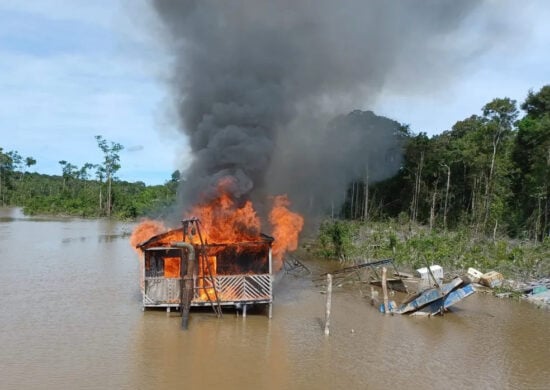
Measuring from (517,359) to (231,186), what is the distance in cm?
1210

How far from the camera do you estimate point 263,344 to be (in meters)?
17.3

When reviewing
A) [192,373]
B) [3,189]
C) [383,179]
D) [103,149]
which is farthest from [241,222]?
[3,189]

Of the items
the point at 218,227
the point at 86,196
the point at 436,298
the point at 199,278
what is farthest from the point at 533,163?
the point at 86,196

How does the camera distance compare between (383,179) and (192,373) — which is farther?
(383,179)

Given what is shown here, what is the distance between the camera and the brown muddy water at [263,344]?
46.9 feet

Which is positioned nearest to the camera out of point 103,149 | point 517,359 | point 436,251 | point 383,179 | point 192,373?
point 192,373

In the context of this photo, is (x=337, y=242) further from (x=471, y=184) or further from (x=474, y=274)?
(x=471, y=184)

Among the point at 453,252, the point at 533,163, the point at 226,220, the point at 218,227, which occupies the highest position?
the point at 533,163

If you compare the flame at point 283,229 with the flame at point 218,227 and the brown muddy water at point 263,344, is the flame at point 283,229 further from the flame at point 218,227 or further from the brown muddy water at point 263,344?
the brown muddy water at point 263,344

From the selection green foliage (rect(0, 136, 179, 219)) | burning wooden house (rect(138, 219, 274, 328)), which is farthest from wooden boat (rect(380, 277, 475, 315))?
green foliage (rect(0, 136, 179, 219))

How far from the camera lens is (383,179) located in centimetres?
6344

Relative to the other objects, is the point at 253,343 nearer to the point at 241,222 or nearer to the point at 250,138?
the point at 241,222

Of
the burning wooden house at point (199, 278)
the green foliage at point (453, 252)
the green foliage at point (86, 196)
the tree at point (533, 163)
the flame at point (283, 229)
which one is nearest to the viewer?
the burning wooden house at point (199, 278)

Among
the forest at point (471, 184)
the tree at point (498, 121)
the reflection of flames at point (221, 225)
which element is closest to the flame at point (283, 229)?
the reflection of flames at point (221, 225)
